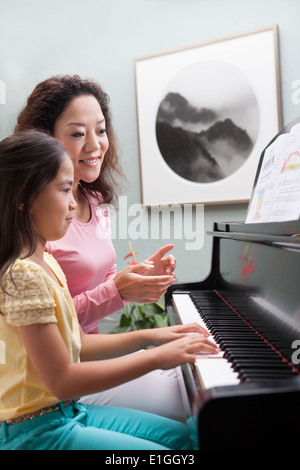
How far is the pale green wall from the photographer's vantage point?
8.21 feet

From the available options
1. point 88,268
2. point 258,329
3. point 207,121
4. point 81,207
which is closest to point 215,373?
point 258,329

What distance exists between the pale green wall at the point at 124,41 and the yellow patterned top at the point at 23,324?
188cm

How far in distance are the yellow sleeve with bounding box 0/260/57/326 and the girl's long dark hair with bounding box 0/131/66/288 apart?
0.04m

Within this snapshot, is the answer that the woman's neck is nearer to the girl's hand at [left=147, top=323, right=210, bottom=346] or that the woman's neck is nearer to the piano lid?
the piano lid

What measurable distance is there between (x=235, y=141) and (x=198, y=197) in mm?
399

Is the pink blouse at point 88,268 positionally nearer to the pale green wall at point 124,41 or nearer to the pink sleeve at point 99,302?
the pink sleeve at point 99,302

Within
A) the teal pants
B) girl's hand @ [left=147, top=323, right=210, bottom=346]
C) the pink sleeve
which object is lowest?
the teal pants

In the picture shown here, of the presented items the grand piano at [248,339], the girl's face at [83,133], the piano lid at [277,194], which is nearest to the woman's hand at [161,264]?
the grand piano at [248,339]

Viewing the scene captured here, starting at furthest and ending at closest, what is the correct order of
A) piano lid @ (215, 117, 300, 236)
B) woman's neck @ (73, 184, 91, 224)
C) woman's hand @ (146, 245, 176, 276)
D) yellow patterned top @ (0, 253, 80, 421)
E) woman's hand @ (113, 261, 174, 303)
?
woman's neck @ (73, 184, 91, 224), woman's hand @ (146, 245, 176, 276), woman's hand @ (113, 261, 174, 303), piano lid @ (215, 117, 300, 236), yellow patterned top @ (0, 253, 80, 421)

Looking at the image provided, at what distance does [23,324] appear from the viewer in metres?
0.88

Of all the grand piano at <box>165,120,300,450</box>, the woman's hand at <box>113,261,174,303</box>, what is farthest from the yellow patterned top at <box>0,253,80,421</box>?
the woman's hand at <box>113,261,174,303</box>

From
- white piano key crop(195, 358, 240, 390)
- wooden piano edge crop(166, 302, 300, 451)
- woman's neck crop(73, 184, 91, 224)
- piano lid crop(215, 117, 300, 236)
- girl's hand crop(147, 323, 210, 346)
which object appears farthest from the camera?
woman's neck crop(73, 184, 91, 224)

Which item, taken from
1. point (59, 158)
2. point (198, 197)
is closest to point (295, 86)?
point (198, 197)

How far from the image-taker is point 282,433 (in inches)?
26.7
